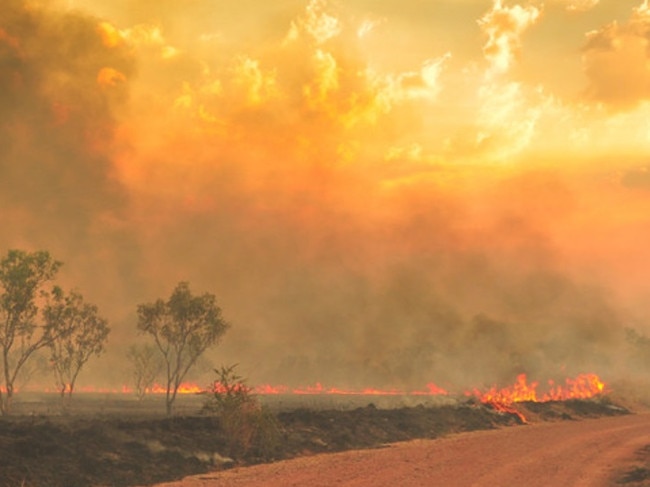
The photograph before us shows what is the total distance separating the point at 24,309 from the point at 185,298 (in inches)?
695

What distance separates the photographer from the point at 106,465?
24.3 m

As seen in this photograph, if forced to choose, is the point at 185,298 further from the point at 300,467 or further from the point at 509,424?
the point at 300,467

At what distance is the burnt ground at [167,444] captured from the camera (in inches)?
906

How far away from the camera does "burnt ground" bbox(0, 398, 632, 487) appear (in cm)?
2300

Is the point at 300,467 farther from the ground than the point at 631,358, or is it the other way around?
the point at 631,358

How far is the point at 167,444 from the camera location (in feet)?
94.2

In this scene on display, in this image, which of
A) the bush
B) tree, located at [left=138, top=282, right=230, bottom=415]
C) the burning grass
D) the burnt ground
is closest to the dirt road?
the burnt ground

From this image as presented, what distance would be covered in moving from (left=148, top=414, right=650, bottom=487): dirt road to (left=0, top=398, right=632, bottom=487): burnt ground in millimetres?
1748

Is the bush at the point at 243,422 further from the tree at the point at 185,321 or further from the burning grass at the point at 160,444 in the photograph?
the tree at the point at 185,321

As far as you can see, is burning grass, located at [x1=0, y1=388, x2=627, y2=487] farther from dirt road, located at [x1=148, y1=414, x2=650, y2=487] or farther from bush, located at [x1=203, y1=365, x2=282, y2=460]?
dirt road, located at [x1=148, y1=414, x2=650, y2=487]

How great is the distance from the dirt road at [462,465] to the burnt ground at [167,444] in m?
1.75

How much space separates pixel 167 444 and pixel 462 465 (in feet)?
42.8

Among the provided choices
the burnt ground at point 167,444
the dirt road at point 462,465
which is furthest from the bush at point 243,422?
the dirt road at point 462,465

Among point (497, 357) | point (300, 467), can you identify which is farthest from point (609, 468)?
point (497, 357)
